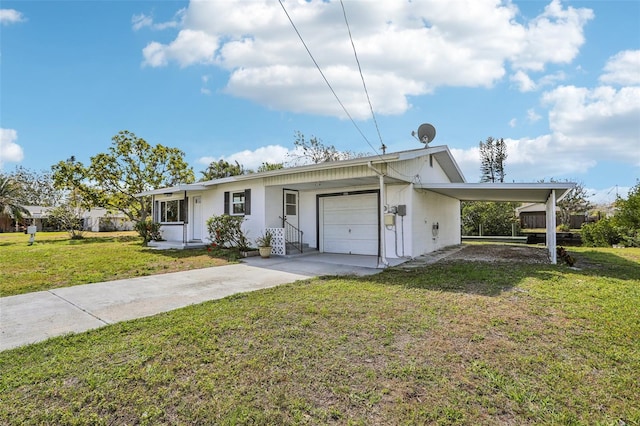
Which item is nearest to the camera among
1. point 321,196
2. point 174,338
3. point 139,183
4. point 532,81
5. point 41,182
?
point 174,338

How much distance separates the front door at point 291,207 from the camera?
1276cm

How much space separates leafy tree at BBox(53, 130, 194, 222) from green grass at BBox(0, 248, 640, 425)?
20.3m

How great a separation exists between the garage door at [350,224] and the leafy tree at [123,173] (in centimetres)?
1492

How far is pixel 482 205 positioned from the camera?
23.6 metres

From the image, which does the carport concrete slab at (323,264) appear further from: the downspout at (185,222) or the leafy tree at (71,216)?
the leafy tree at (71,216)

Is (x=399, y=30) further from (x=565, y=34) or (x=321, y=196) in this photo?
(x=321, y=196)

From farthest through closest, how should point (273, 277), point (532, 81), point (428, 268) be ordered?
point (532, 81) → point (428, 268) → point (273, 277)

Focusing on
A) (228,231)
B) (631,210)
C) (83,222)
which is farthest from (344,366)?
(83,222)

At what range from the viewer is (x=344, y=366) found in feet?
10.2

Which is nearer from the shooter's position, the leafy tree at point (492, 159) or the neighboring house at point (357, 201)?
the neighboring house at point (357, 201)

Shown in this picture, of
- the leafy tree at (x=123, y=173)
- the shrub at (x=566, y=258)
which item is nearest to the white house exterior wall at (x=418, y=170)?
the shrub at (x=566, y=258)

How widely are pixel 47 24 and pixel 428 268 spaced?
11771 millimetres

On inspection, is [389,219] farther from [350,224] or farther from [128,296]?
[128,296]

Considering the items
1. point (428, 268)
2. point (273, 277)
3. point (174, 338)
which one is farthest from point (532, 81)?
point (174, 338)
